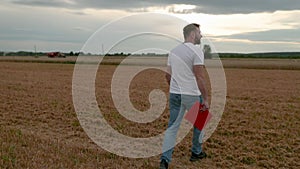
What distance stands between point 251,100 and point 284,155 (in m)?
7.60

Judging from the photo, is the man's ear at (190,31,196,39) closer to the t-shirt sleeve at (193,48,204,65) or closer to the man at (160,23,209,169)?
the man at (160,23,209,169)

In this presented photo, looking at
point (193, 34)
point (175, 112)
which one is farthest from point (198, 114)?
point (193, 34)

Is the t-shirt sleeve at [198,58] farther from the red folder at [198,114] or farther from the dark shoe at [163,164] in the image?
the dark shoe at [163,164]

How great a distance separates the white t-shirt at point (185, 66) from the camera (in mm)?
4836

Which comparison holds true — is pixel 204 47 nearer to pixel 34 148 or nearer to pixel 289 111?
pixel 34 148

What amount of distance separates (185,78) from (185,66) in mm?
185

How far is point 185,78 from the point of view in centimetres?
496

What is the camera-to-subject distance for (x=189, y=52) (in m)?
4.84

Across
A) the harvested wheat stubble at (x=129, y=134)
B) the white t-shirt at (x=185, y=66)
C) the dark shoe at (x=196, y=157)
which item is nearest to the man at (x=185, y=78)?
the white t-shirt at (x=185, y=66)

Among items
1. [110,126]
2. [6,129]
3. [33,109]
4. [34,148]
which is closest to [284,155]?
[110,126]

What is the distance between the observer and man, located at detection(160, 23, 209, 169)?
485 cm

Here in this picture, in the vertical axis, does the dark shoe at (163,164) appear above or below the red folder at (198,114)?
below

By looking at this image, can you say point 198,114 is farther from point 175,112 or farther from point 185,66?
point 185,66

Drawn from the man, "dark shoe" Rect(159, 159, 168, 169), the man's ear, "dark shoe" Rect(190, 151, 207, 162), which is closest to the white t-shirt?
the man
